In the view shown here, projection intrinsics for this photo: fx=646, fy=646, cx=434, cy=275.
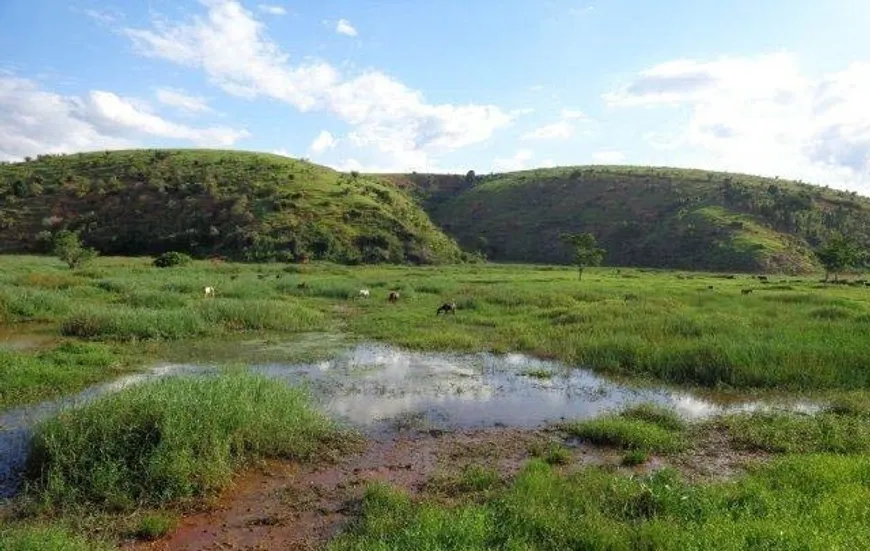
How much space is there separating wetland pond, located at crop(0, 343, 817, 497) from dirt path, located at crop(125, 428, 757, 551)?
4.52 ft

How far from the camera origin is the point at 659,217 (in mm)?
103500

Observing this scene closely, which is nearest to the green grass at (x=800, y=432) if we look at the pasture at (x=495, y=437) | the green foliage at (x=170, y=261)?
the pasture at (x=495, y=437)

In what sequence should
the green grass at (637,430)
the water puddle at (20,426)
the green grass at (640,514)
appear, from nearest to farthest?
1. the green grass at (640,514)
2. the water puddle at (20,426)
3. the green grass at (637,430)

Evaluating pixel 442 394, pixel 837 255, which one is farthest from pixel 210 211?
pixel 837 255

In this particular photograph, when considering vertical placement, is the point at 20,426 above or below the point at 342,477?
above

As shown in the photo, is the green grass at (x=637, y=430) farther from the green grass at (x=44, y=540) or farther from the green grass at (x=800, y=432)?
the green grass at (x=44, y=540)

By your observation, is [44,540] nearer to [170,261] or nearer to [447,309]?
[447,309]

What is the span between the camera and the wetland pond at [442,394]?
50.1ft

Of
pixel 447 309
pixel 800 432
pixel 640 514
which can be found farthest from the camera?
pixel 447 309

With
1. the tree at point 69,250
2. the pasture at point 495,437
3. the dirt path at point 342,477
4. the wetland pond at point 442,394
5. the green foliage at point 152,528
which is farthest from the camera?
the tree at point 69,250

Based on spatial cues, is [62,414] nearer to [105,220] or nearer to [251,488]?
[251,488]

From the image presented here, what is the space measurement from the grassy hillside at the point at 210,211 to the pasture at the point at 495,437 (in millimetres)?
44116

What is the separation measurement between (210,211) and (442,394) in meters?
67.1

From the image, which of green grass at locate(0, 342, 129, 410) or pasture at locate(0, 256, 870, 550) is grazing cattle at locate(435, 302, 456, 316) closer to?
pasture at locate(0, 256, 870, 550)
